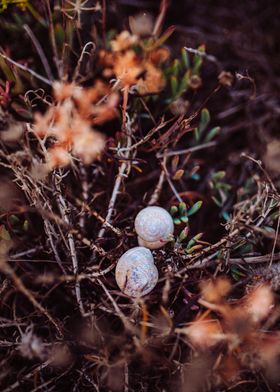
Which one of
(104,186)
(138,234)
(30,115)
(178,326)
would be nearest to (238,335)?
(178,326)

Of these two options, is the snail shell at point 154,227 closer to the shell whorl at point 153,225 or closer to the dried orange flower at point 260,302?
the shell whorl at point 153,225

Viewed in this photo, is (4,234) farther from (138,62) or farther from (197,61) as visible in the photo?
(197,61)

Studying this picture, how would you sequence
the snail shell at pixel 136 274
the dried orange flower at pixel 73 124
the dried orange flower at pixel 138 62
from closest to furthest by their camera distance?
1. the snail shell at pixel 136 274
2. the dried orange flower at pixel 73 124
3. the dried orange flower at pixel 138 62

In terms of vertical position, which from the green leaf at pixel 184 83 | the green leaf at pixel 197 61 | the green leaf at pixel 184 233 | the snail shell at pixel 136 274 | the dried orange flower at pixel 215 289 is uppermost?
the green leaf at pixel 197 61

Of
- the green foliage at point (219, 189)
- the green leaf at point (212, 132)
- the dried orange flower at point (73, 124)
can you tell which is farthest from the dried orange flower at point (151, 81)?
the green foliage at point (219, 189)

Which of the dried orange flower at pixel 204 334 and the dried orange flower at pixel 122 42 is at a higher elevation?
the dried orange flower at pixel 122 42

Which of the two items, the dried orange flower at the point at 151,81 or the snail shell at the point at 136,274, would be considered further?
the dried orange flower at the point at 151,81

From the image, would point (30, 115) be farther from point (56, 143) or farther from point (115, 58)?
point (115, 58)

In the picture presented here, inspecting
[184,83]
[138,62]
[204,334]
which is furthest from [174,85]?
[204,334]
